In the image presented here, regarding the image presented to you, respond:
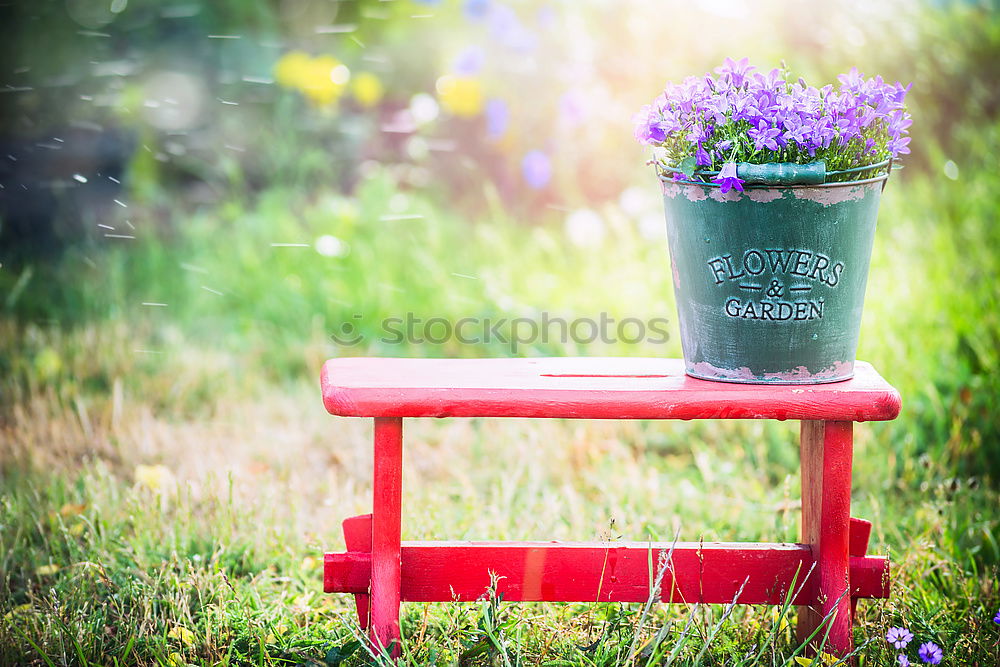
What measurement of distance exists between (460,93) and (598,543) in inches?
125

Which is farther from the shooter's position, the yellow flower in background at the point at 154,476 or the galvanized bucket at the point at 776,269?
the yellow flower in background at the point at 154,476

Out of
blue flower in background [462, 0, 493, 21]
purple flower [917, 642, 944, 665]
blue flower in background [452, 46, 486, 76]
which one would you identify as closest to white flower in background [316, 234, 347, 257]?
blue flower in background [452, 46, 486, 76]

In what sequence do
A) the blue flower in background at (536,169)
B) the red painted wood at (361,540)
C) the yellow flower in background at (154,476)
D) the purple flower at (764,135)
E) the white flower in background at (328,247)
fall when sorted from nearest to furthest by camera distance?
1. the purple flower at (764,135)
2. the red painted wood at (361,540)
3. the yellow flower in background at (154,476)
4. the white flower in background at (328,247)
5. the blue flower in background at (536,169)

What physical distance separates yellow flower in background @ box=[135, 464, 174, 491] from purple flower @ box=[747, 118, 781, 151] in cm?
175

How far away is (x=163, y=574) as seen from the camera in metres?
2.26

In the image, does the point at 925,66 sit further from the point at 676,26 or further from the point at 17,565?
the point at 17,565

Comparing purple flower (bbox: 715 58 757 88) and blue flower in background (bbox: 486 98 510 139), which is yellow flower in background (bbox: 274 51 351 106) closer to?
blue flower in background (bbox: 486 98 510 139)

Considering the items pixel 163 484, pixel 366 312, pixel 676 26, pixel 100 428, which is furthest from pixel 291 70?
pixel 163 484

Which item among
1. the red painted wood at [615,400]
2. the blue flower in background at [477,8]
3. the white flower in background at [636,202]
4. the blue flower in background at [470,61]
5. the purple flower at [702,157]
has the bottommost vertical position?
the red painted wood at [615,400]

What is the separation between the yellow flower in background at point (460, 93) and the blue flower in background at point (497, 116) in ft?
0.29

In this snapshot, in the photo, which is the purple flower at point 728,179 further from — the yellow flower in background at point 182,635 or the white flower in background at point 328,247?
the white flower in background at point 328,247

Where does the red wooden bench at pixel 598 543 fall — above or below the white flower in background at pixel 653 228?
below

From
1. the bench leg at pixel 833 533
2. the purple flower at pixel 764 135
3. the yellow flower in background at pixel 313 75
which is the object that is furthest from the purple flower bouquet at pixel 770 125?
the yellow flower in background at pixel 313 75

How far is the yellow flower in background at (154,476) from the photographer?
8.84 feet
